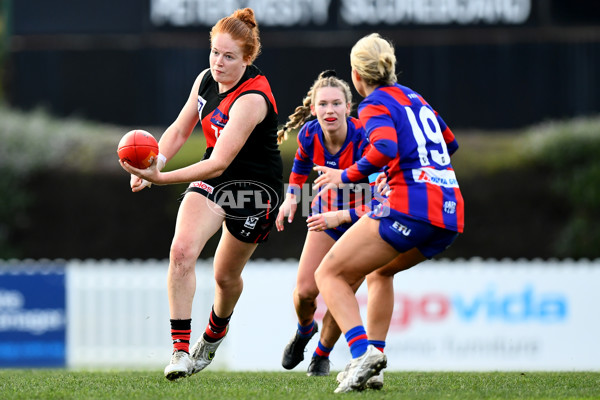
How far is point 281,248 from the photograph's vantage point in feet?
46.3

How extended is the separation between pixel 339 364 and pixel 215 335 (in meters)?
4.12

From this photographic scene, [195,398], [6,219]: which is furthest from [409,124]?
[6,219]

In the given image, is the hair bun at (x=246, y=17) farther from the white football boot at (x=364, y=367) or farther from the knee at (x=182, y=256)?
the white football boot at (x=364, y=367)

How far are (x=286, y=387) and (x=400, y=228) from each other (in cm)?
120

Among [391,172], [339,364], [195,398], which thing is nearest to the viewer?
[195,398]

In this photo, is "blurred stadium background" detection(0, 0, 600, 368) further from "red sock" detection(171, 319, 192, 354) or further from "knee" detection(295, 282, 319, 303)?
"red sock" detection(171, 319, 192, 354)

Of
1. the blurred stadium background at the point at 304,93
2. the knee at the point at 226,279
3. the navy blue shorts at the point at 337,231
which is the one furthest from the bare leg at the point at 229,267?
the blurred stadium background at the point at 304,93

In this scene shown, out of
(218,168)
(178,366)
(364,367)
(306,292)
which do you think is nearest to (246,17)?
(218,168)

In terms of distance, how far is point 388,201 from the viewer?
4.91 m

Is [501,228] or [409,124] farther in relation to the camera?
[501,228]

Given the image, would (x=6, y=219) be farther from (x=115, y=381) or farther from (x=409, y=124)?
(x=409, y=124)

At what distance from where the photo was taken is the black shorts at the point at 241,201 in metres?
5.60

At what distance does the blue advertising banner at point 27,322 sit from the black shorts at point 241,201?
526 centimetres

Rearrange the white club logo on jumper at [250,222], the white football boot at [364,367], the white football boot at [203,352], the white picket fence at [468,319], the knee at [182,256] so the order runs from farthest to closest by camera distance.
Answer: the white picket fence at [468,319]
the white football boot at [203,352]
the white club logo on jumper at [250,222]
the knee at [182,256]
the white football boot at [364,367]
